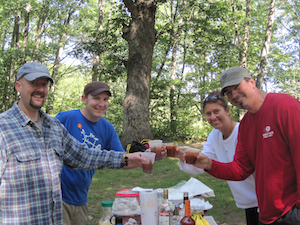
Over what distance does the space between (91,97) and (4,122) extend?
1.32 meters

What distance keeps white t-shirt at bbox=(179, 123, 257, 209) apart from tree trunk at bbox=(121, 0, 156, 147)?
22.2 ft

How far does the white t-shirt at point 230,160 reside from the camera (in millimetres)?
2869

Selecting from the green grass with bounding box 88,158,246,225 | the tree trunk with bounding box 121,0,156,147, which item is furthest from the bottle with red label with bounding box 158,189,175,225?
the tree trunk with bounding box 121,0,156,147

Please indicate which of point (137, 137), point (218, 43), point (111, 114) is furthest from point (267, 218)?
point (111, 114)

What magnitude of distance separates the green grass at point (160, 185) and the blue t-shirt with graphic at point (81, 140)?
227 centimetres

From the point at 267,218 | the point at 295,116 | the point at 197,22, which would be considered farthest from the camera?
the point at 197,22

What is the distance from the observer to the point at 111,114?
1730 centimetres

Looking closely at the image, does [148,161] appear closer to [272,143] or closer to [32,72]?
[272,143]

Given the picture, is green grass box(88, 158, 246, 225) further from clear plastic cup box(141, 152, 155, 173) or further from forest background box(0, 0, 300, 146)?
clear plastic cup box(141, 152, 155, 173)

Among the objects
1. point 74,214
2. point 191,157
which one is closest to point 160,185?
point 74,214

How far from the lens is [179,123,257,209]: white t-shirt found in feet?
9.41

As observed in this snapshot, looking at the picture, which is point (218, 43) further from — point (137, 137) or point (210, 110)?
point (210, 110)

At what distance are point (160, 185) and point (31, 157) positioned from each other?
5718 millimetres

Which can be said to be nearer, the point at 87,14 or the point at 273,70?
the point at 87,14
